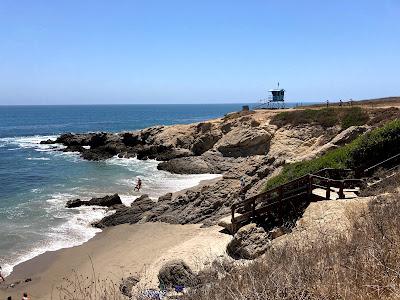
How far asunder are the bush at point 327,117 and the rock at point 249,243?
23854mm

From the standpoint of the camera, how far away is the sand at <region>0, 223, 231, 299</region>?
15.5 meters

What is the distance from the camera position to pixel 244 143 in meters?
42.5

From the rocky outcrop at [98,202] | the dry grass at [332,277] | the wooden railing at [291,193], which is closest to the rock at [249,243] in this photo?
the wooden railing at [291,193]

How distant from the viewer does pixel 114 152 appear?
55562mm

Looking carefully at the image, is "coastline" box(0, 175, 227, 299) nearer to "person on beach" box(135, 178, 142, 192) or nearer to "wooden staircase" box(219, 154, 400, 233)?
"wooden staircase" box(219, 154, 400, 233)

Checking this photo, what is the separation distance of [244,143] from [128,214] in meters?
19.9

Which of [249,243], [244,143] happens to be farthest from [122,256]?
[244,143]

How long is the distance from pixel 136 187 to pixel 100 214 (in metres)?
7.19

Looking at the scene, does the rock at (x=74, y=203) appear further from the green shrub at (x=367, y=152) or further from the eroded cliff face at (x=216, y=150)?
the green shrub at (x=367, y=152)

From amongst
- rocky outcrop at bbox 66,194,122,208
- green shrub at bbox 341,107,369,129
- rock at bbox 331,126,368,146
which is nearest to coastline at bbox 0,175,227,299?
rocky outcrop at bbox 66,194,122,208

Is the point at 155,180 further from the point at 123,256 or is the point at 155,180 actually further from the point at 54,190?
the point at 123,256

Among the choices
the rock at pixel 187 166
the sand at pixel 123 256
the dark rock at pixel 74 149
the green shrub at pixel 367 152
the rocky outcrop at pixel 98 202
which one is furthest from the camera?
the dark rock at pixel 74 149

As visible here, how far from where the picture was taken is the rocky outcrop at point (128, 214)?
2405cm

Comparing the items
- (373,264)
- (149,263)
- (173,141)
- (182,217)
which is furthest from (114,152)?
(373,264)
